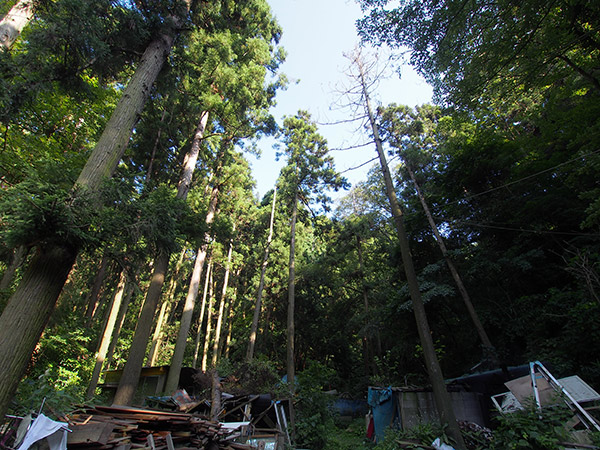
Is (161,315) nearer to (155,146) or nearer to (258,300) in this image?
(258,300)

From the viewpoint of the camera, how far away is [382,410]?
9398 millimetres

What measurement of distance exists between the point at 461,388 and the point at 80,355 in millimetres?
14889

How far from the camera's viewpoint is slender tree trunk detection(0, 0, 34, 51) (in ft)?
18.0

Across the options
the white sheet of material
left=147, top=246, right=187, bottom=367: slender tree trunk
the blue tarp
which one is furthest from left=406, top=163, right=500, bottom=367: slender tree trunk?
left=147, top=246, right=187, bottom=367: slender tree trunk

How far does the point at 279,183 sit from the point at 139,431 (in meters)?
15.4

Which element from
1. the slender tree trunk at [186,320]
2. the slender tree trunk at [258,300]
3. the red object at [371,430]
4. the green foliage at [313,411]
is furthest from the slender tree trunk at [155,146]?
the red object at [371,430]

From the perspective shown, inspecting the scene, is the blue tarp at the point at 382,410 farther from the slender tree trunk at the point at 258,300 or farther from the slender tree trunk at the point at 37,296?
the slender tree trunk at the point at 37,296

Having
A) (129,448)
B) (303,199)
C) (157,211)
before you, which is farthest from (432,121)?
(129,448)

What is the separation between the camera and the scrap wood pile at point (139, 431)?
3.47 m

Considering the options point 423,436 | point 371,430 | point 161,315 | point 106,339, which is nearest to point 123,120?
point 106,339

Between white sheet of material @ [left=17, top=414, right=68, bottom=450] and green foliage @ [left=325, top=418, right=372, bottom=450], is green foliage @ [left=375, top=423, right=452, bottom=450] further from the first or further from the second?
white sheet of material @ [left=17, top=414, right=68, bottom=450]

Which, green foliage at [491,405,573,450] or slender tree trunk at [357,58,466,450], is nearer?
green foliage at [491,405,573,450]

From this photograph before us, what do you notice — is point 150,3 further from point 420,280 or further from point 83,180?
point 420,280

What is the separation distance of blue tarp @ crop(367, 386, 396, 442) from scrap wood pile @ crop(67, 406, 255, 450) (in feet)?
18.3
